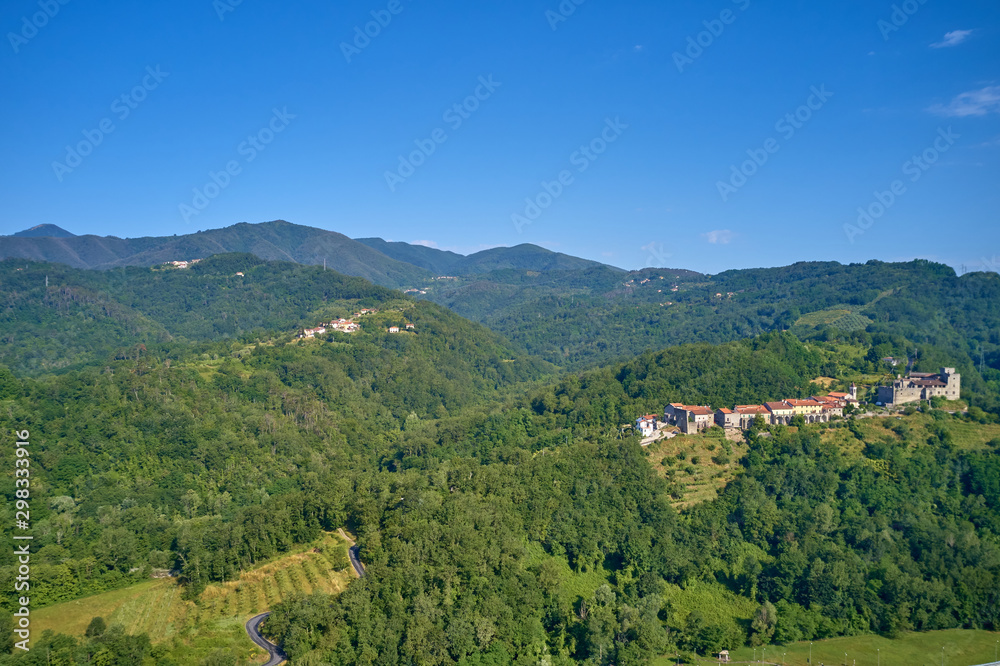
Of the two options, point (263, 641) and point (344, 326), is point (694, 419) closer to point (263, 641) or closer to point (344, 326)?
point (263, 641)

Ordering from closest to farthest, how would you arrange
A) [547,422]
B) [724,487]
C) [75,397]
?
[724,487], [75,397], [547,422]

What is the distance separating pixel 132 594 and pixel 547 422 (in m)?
44.6

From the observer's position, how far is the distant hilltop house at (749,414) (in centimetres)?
6569

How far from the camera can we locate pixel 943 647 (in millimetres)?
45719

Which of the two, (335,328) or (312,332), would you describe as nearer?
(312,332)

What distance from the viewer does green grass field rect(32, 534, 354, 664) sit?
3906 cm

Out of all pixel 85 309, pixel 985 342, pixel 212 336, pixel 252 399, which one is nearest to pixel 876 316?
pixel 985 342

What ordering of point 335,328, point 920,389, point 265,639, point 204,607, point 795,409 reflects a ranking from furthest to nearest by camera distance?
point 335,328
point 920,389
point 795,409
point 204,607
point 265,639

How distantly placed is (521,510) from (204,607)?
2350 cm

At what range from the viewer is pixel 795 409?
67.2 meters

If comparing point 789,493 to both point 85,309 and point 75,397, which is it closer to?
point 75,397

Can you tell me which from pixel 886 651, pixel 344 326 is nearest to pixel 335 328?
pixel 344 326

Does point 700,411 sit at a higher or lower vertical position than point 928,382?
lower

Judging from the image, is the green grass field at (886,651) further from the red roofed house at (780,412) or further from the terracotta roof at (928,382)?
the terracotta roof at (928,382)
